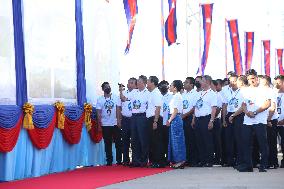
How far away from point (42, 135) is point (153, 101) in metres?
2.50

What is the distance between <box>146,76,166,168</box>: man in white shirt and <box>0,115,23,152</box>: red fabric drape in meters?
3.17

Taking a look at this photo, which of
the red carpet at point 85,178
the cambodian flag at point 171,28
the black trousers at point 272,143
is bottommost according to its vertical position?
the red carpet at point 85,178

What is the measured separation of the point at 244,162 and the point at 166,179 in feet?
7.01

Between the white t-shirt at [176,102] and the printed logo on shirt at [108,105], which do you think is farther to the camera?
the printed logo on shirt at [108,105]

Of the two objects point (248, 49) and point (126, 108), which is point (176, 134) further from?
point (248, 49)

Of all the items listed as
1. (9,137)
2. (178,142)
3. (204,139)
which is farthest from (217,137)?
(9,137)

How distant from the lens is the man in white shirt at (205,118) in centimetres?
1334

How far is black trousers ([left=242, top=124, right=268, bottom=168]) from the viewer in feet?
39.4

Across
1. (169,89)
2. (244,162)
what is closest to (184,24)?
(169,89)

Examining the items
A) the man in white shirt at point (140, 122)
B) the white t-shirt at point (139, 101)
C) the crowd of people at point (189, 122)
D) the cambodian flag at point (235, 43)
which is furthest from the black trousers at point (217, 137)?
the cambodian flag at point (235, 43)

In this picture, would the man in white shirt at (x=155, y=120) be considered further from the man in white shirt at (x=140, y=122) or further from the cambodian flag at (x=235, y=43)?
the cambodian flag at (x=235, y=43)

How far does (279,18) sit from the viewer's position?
53.0 m

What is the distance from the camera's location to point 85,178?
11328mm

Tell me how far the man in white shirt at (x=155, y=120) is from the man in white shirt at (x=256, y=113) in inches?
72.4
